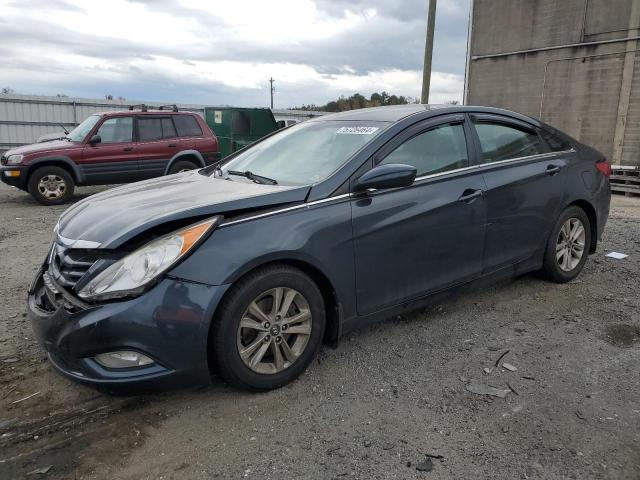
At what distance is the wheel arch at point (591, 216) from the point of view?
461 centimetres

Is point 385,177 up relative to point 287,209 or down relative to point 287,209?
up

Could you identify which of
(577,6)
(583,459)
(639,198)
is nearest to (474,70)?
(577,6)

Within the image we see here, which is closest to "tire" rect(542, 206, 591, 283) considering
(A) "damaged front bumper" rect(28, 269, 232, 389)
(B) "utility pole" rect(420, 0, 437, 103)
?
(A) "damaged front bumper" rect(28, 269, 232, 389)

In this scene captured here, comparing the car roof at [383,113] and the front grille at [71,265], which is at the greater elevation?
the car roof at [383,113]

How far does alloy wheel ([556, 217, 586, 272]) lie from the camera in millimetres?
4531

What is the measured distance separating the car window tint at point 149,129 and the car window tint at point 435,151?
835 centimetres

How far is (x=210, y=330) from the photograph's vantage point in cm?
262

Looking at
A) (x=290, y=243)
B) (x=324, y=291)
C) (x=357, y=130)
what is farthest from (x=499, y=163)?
(x=290, y=243)

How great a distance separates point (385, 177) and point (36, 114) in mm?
18842

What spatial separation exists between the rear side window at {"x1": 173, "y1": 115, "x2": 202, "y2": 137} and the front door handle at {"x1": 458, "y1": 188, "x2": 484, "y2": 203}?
855 cm

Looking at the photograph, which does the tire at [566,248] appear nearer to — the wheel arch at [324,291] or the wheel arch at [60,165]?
the wheel arch at [324,291]

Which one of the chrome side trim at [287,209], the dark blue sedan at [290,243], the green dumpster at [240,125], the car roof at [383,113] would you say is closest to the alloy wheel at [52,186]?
the green dumpster at [240,125]

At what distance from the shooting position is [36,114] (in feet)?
59.5

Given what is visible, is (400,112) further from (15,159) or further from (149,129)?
(15,159)
